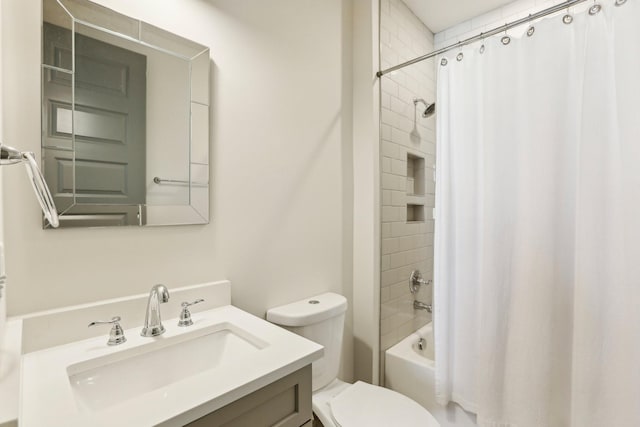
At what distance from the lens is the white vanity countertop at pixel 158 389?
0.58 meters

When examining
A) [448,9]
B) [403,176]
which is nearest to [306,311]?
[403,176]

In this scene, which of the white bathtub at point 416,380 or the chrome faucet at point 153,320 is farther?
the white bathtub at point 416,380

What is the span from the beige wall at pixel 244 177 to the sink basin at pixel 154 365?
222 millimetres

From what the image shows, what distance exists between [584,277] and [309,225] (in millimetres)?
1126

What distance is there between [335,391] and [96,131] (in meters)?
1.43

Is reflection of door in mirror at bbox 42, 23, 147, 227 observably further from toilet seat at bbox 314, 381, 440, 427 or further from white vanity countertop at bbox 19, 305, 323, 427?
toilet seat at bbox 314, 381, 440, 427

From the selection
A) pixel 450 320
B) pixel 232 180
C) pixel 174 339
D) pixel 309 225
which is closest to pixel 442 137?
pixel 309 225

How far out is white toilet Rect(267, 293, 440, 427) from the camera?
1.23 m

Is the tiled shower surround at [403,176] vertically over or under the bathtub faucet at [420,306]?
over

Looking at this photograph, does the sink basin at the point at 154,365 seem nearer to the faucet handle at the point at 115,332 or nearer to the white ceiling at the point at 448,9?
the faucet handle at the point at 115,332

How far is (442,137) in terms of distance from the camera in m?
1.50

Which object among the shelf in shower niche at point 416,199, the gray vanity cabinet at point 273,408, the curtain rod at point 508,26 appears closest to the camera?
the gray vanity cabinet at point 273,408

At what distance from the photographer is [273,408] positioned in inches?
31.2

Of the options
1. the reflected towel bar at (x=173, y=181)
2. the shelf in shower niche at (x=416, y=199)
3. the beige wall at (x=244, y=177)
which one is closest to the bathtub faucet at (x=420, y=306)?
the beige wall at (x=244, y=177)
